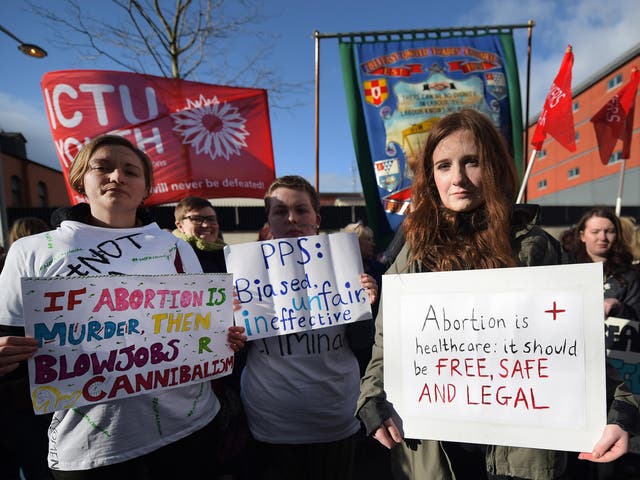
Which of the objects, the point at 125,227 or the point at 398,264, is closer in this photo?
the point at 398,264

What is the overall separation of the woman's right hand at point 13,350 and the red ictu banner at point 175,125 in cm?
388

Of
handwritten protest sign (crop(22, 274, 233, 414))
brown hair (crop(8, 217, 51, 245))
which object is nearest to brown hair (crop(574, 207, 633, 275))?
handwritten protest sign (crop(22, 274, 233, 414))

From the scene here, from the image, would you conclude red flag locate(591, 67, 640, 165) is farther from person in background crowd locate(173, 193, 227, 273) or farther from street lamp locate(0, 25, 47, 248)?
street lamp locate(0, 25, 47, 248)

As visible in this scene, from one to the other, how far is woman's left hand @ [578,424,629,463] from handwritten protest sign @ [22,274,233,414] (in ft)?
4.01

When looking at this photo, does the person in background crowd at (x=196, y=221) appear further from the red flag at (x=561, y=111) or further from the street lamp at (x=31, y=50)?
the street lamp at (x=31, y=50)

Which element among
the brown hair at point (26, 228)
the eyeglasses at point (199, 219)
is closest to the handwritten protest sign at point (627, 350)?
the eyeglasses at point (199, 219)

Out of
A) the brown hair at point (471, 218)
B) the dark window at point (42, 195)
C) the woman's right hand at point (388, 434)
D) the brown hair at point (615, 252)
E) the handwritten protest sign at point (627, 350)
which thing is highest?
the dark window at point (42, 195)

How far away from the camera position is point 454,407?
1078 millimetres

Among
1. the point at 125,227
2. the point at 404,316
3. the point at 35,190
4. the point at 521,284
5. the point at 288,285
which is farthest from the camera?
the point at 35,190

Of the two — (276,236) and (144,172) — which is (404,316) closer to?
(276,236)

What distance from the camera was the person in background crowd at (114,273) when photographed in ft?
3.82

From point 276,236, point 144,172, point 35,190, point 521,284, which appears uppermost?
point 35,190

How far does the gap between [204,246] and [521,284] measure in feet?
Result: 6.02

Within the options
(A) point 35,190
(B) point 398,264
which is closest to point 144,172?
(B) point 398,264
